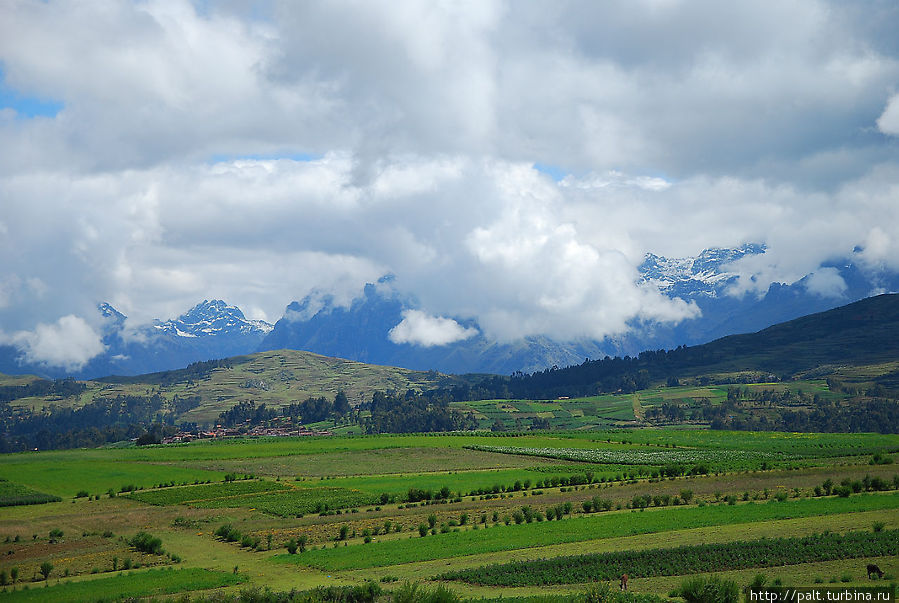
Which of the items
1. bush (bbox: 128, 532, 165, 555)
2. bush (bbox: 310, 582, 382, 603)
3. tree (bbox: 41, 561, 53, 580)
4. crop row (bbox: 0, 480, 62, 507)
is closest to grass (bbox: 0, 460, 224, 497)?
crop row (bbox: 0, 480, 62, 507)

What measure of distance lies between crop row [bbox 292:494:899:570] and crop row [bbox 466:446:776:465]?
43615mm

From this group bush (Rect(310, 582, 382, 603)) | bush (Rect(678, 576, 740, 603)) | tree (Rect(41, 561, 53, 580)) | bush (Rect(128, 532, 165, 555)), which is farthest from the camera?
bush (Rect(128, 532, 165, 555))

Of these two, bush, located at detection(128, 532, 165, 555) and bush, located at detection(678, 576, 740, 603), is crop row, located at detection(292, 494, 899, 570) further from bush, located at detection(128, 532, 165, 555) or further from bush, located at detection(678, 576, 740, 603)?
bush, located at detection(678, 576, 740, 603)

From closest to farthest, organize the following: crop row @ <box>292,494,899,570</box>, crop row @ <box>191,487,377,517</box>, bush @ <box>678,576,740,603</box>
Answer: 1. bush @ <box>678,576,740,603</box>
2. crop row @ <box>292,494,899,570</box>
3. crop row @ <box>191,487,377,517</box>

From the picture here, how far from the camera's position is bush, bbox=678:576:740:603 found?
32.3 m

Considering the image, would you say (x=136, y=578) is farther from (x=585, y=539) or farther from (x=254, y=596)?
(x=585, y=539)

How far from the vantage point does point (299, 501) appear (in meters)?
86.5

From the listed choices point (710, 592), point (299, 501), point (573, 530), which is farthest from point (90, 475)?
point (710, 592)

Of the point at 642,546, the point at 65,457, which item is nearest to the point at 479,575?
the point at 642,546

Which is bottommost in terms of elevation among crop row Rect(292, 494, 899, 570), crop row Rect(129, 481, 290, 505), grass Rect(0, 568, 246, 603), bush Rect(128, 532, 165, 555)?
crop row Rect(292, 494, 899, 570)

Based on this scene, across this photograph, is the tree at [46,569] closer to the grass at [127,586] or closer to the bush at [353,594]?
the grass at [127,586]

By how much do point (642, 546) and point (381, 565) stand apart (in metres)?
17.8

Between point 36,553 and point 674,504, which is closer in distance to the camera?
point 36,553

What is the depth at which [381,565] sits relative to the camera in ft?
170
